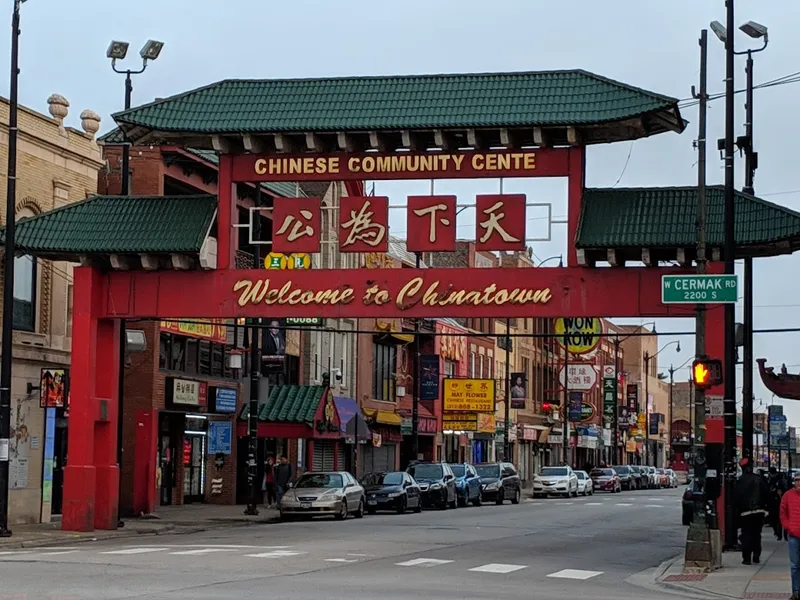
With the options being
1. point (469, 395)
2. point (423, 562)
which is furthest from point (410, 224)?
point (469, 395)

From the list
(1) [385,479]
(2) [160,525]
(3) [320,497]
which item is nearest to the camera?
(2) [160,525]

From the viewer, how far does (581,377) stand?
87.4 m

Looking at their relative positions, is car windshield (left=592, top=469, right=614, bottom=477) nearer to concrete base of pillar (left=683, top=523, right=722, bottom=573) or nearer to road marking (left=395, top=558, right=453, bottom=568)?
concrete base of pillar (left=683, top=523, right=722, bottom=573)

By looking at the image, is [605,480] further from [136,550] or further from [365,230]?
[136,550]

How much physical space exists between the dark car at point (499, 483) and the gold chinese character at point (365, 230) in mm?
28391

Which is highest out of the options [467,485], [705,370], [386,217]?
[386,217]

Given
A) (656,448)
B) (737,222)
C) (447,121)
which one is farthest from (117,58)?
(656,448)

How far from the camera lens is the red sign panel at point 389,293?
30.1m

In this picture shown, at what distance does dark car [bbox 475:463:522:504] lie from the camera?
190 ft

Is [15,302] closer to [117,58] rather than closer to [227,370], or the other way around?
[117,58]

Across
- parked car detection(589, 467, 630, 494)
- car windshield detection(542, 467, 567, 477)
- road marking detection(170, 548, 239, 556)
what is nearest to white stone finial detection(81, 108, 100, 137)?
road marking detection(170, 548, 239, 556)

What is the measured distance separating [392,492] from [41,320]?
1458 centimetres

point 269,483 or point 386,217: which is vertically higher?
point 386,217

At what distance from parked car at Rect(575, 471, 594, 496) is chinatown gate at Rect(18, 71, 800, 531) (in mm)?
42952
